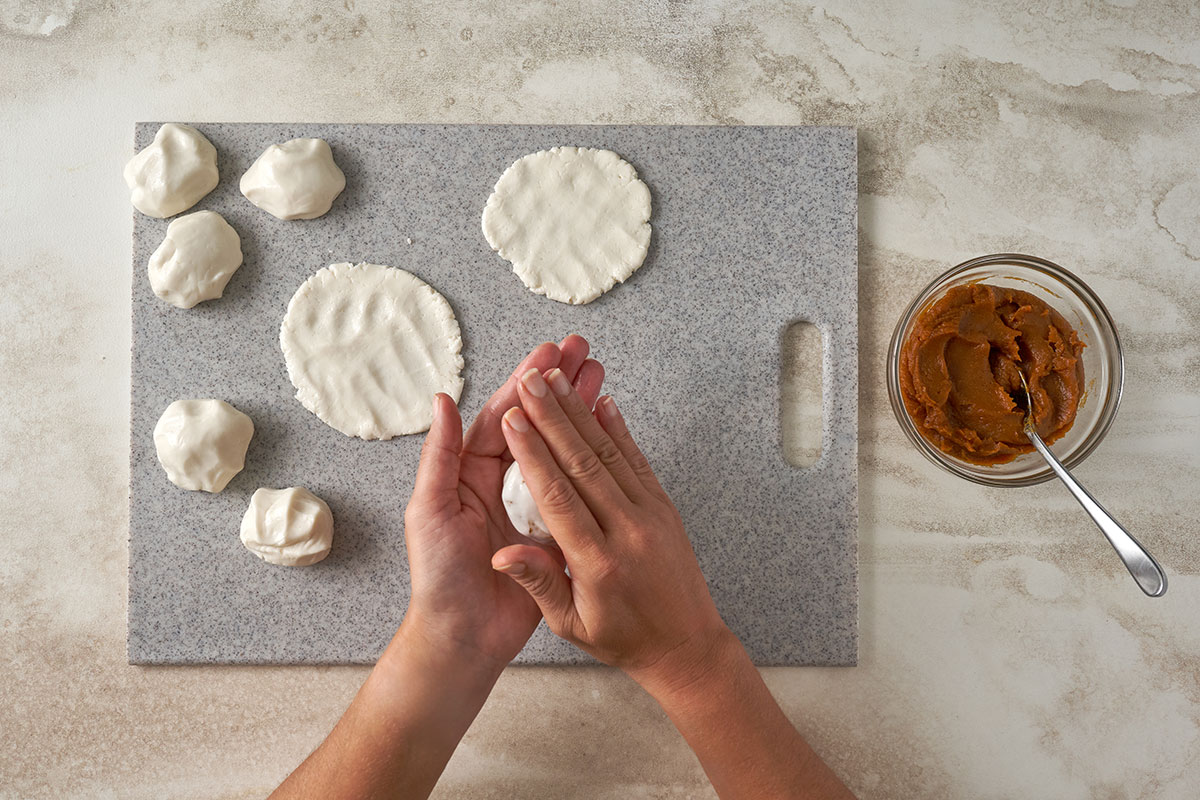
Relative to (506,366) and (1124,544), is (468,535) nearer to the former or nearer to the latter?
(506,366)

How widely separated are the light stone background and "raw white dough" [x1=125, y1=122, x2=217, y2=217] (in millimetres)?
84

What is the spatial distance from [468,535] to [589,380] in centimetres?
26

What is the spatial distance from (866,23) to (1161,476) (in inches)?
32.6

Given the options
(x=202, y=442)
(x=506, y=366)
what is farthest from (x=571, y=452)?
(x=202, y=442)

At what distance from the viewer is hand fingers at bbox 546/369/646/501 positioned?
0.91 m

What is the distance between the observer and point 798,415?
46.2 inches

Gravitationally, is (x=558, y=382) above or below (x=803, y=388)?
above

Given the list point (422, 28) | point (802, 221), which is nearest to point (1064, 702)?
point (802, 221)

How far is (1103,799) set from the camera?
1173 mm

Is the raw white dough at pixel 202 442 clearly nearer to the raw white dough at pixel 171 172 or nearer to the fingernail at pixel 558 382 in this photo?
the raw white dough at pixel 171 172

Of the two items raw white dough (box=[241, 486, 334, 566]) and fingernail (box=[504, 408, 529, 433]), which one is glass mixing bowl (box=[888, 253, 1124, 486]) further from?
raw white dough (box=[241, 486, 334, 566])

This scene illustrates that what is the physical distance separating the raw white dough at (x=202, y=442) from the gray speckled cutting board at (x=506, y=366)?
0.03 meters

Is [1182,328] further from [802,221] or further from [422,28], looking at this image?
[422,28]

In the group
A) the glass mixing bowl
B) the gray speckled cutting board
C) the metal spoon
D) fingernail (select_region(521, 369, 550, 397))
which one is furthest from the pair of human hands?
the metal spoon
